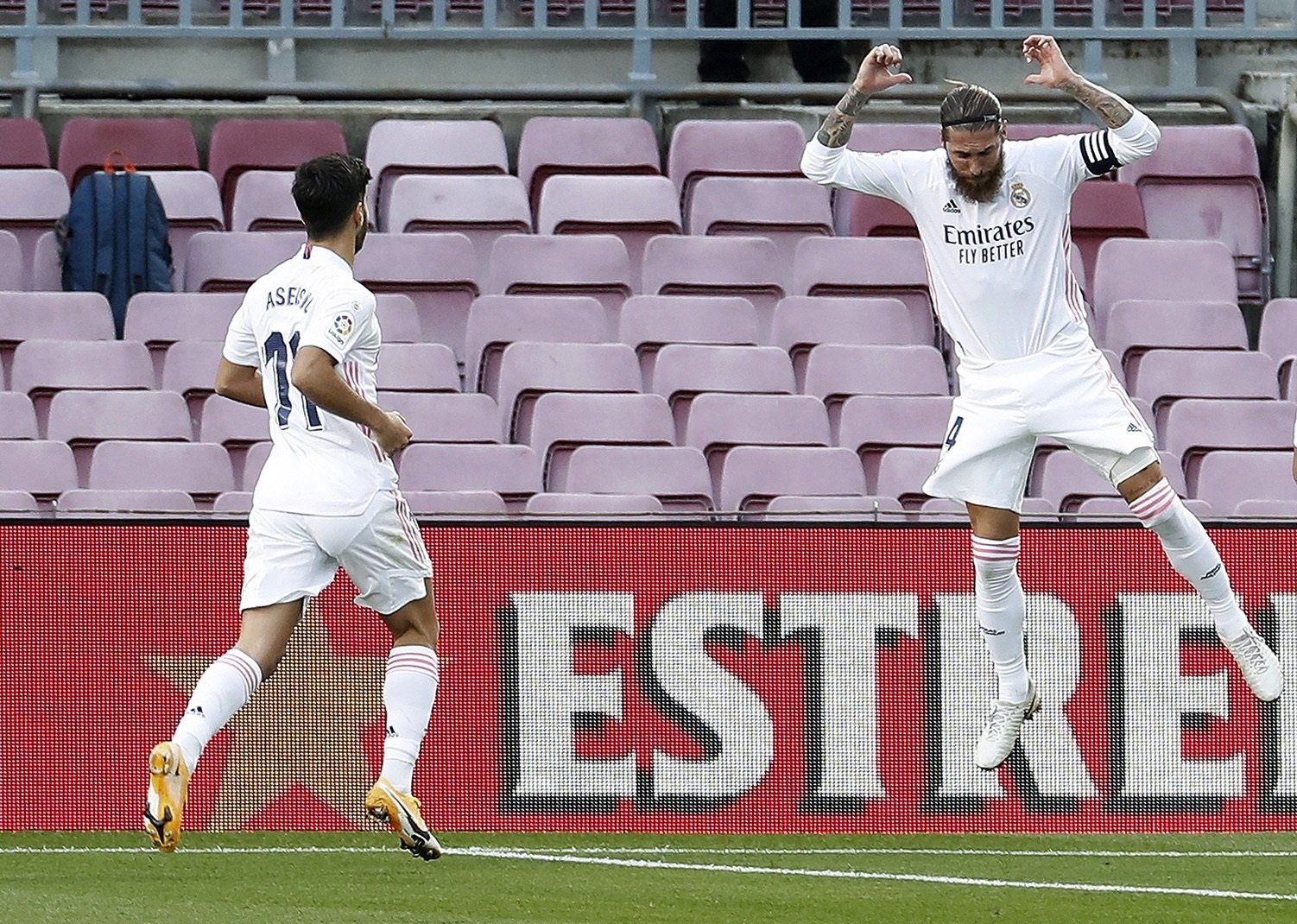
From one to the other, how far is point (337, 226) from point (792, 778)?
10.3ft

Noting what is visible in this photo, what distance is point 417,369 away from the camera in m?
10.3

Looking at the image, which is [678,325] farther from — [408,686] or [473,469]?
[408,686]

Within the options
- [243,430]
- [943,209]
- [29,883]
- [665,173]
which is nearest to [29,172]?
[243,430]

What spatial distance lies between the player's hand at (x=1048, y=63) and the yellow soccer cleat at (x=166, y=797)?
3.22 meters

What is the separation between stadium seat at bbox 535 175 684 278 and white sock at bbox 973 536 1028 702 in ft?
15.0

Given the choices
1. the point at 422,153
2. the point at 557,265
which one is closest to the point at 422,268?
the point at 557,265

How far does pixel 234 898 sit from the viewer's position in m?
6.84

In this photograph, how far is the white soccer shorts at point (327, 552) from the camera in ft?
21.3

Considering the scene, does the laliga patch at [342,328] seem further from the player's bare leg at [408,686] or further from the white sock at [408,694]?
the white sock at [408,694]

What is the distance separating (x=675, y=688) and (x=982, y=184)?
2566 millimetres

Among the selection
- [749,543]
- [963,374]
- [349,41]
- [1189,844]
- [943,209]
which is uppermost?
[349,41]

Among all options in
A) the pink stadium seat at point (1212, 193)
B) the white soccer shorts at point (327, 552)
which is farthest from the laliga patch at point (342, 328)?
the pink stadium seat at point (1212, 193)

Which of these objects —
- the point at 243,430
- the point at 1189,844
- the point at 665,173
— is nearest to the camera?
the point at 1189,844

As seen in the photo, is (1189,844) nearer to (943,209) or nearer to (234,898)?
(943,209)
